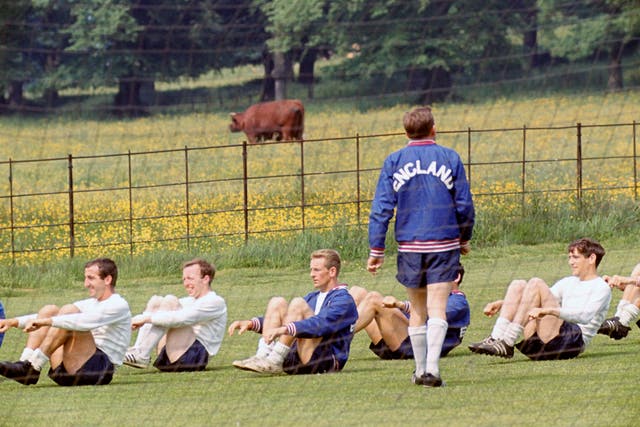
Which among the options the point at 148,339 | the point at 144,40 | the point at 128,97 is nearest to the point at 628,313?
the point at 148,339

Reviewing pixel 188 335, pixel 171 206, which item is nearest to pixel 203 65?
pixel 171 206

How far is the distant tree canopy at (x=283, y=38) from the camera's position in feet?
80.0

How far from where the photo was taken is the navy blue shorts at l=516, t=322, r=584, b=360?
8.84 m

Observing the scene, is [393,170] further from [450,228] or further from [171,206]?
[171,206]

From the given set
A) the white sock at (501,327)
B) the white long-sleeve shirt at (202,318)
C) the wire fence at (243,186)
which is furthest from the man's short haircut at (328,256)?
the wire fence at (243,186)

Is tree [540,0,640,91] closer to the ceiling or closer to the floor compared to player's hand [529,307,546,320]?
closer to the ceiling

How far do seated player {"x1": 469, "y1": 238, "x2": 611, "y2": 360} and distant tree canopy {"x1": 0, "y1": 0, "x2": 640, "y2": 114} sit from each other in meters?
10.8

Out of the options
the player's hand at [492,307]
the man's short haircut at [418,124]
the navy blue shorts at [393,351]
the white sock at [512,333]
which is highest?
the man's short haircut at [418,124]

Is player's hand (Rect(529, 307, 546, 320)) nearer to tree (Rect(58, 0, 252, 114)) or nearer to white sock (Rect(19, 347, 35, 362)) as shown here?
white sock (Rect(19, 347, 35, 362))

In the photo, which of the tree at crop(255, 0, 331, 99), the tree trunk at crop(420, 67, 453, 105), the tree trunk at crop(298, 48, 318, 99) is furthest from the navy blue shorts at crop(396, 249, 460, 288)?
the tree trunk at crop(420, 67, 453, 105)

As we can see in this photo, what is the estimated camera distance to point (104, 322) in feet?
26.9

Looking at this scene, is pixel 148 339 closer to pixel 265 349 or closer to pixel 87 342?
pixel 87 342

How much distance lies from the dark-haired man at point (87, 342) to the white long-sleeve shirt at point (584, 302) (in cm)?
253

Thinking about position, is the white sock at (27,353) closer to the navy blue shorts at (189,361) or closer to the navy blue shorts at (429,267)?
the navy blue shorts at (189,361)
